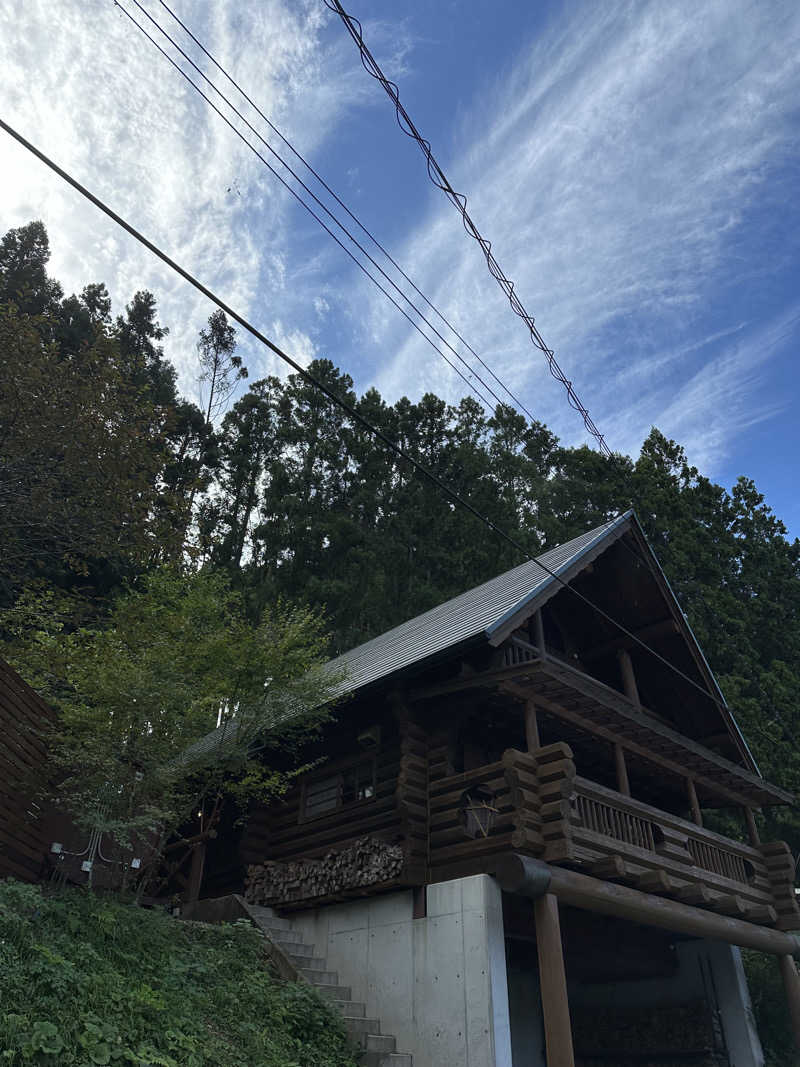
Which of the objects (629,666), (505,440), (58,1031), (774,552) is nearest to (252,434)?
(505,440)

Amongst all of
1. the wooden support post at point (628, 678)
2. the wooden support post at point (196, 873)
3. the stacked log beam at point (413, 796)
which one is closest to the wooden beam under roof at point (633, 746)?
the wooden support post at point (628, 678)

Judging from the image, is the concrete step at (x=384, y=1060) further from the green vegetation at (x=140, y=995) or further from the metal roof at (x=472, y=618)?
the metal roof at (x=472, y=618)

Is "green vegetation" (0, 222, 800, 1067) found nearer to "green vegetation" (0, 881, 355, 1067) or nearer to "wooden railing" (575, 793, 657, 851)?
"green vegetation" (0, 881, 355, 1067)

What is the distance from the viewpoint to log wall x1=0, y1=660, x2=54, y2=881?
11.0 metres

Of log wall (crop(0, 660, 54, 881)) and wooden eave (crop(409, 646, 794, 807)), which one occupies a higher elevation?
wooden eave (crop(409, 646, 794, 807))

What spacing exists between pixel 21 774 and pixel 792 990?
46.9 ft

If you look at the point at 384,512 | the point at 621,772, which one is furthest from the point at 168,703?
the point at 384,512

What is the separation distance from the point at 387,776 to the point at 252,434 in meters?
28.1

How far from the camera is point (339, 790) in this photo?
1377 cm

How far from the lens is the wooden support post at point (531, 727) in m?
11.3

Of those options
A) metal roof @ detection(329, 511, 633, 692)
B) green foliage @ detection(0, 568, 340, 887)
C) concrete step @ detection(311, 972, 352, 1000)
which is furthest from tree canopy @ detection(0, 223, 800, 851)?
concrete step @ detection(311, 972, 352, 1000)

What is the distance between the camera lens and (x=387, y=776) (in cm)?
1270

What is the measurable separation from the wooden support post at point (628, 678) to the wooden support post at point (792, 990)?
5814 mm

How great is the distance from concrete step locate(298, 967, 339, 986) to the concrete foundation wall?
125mm
